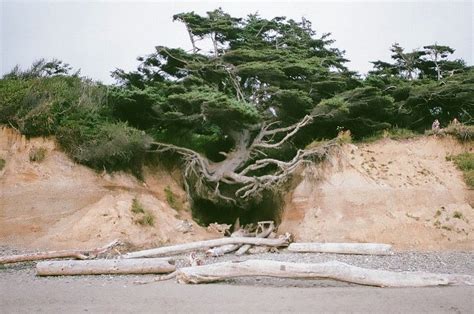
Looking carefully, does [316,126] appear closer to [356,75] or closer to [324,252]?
[356,75]

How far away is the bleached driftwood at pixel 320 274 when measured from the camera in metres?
10.3

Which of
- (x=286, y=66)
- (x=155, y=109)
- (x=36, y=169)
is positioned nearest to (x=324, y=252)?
(x=286, y=66)

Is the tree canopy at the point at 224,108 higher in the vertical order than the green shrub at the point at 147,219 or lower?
higher

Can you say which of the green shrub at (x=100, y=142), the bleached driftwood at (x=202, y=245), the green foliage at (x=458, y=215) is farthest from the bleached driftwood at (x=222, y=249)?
the green foliage at (x=458, y=215)

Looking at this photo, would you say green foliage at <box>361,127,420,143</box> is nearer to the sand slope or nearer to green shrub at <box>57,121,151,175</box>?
the sand slope

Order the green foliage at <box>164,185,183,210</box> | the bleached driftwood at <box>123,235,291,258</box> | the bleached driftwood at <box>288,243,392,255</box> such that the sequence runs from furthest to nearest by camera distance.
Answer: the green foliage at <box>164,185,183,210</box>
the bleached driftwood at <box>288,243,392,255</box>
the bleached driftwood at <box>123,235,291,258</box>

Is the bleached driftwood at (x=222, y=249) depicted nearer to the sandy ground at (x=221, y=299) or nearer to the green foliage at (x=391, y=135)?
the sandy ground at (x=221, y=299)

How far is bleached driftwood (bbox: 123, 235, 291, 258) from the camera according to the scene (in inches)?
624

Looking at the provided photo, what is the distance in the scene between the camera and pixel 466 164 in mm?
20250

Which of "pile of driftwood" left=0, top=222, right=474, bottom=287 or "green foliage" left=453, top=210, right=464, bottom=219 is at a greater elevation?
"green foliage" left=453, top=210, right=464, bottom=219

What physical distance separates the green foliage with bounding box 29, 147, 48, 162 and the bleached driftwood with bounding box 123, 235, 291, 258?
6.21 meters

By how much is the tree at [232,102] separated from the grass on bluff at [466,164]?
630cm

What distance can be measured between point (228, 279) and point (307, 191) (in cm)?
955

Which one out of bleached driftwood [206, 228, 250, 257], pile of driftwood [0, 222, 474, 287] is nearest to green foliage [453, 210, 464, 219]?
pile of driftwood [0, 222, 474, 287]
